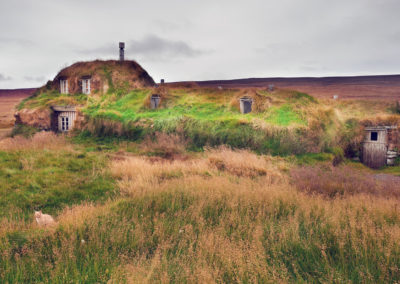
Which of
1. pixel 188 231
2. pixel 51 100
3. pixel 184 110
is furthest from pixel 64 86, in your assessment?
pixel 188 231

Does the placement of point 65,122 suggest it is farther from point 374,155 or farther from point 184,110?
point 374,155

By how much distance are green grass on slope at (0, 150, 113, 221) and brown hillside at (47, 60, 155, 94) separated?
13588mm

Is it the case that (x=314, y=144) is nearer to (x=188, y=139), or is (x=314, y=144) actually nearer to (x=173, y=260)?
(x=188, y=139)

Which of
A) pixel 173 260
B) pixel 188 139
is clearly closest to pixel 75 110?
pixel 188 139

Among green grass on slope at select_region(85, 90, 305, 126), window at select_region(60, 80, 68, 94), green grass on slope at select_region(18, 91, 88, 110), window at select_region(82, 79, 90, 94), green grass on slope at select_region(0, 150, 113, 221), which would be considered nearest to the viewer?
green grass on slope at select_region(0, 150, 113, 221)

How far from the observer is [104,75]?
22797 millimetres

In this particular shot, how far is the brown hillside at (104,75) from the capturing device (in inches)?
890

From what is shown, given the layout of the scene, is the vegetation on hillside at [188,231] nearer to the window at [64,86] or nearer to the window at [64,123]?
the window at [64,123]

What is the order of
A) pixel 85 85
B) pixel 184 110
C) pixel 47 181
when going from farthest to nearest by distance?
pixel 85 85 → pixel 184 110 → pixel 47 181

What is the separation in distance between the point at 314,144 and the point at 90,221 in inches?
499

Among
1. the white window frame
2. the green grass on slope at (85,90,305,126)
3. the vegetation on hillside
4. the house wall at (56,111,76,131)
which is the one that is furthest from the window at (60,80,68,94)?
the vegetation on hillside

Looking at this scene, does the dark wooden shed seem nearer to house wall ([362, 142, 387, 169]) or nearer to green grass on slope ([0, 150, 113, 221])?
house wall ([362, 142, 387, 169])

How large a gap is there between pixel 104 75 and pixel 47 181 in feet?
58.5

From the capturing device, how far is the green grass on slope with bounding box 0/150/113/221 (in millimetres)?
5845
